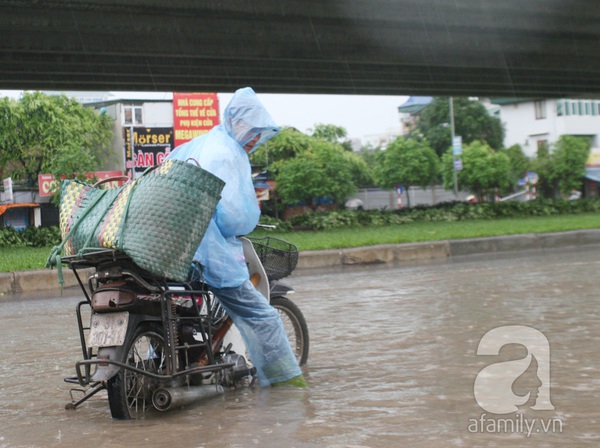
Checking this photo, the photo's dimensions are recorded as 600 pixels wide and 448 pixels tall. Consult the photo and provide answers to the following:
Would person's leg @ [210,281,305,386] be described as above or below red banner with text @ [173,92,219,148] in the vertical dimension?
below

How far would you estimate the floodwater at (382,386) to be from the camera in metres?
4.12

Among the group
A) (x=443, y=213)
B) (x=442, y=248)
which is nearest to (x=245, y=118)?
(x=442, y=248)

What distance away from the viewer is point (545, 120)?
6669 cm

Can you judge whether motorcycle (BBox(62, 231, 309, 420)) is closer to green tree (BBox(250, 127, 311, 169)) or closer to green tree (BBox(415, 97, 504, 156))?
green tree (BBox(250, 127, 311, 169))

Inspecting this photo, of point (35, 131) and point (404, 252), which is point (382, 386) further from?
point (35, 131)

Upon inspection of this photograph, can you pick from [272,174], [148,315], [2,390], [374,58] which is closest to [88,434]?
[148,315]

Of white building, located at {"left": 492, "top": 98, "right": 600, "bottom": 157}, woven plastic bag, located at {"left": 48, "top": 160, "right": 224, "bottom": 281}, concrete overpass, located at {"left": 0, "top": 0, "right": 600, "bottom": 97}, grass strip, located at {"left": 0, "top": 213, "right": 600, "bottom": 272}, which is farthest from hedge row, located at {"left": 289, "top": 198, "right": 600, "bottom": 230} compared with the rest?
white building, located at {"left": 492, "top": 98, "right": 600, "bottom": 157}

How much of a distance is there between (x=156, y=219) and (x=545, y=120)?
6586cm

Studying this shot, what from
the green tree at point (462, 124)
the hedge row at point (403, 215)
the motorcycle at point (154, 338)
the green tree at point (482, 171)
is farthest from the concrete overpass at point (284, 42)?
the green tree at point (462, 124)

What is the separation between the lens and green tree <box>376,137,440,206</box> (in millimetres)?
38469

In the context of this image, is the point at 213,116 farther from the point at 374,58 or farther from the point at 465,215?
the point at 374,58

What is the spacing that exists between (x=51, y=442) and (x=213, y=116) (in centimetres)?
4049

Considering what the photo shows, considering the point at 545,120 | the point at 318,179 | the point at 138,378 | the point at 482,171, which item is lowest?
the point at 138,378

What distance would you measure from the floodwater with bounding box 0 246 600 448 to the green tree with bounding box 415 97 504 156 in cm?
5911
